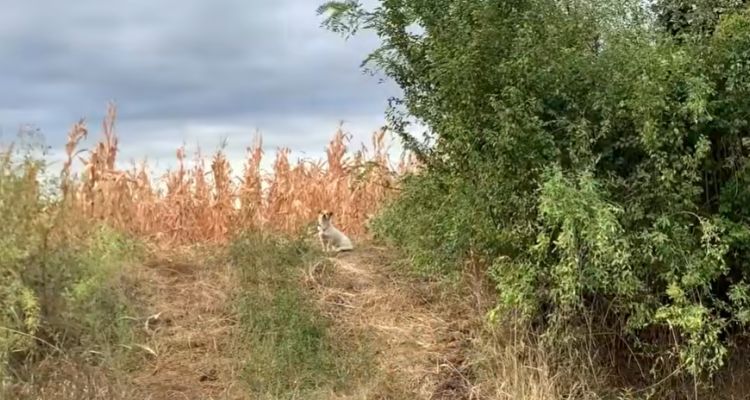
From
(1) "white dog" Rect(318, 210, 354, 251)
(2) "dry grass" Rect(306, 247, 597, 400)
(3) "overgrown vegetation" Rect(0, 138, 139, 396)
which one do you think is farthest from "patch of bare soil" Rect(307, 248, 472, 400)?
(3) "overgrown vegetation" Rect(0, 138, 139, 396)

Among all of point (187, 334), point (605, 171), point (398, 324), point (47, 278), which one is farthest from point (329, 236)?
point (605, 171)

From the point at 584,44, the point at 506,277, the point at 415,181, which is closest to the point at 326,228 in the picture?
the point at 415,181

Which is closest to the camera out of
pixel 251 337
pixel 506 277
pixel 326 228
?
pixel 506 277

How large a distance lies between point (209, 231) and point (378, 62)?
3.45m

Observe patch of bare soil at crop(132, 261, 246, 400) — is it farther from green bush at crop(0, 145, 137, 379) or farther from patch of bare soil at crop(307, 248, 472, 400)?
patch of bare soil at crop(307, 248, 472, 400)

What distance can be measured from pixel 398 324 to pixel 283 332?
112 cm

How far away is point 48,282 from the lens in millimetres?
6016

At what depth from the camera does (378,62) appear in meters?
6.95

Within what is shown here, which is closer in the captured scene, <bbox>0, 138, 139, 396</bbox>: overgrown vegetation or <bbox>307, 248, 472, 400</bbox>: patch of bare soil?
<bbox>0, 138, 139, 396</bbox>: overgrown vegetation

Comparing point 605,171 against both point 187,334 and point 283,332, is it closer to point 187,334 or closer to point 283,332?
point 283,332

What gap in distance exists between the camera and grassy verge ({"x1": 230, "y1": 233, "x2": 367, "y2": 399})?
19.6 feet

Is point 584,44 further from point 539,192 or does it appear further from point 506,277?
point 506,277

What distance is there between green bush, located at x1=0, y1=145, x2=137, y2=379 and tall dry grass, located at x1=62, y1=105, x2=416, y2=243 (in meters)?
1.74

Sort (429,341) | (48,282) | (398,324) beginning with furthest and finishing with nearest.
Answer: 1. (398,324)
2. (429,341)
3. (48,282)
